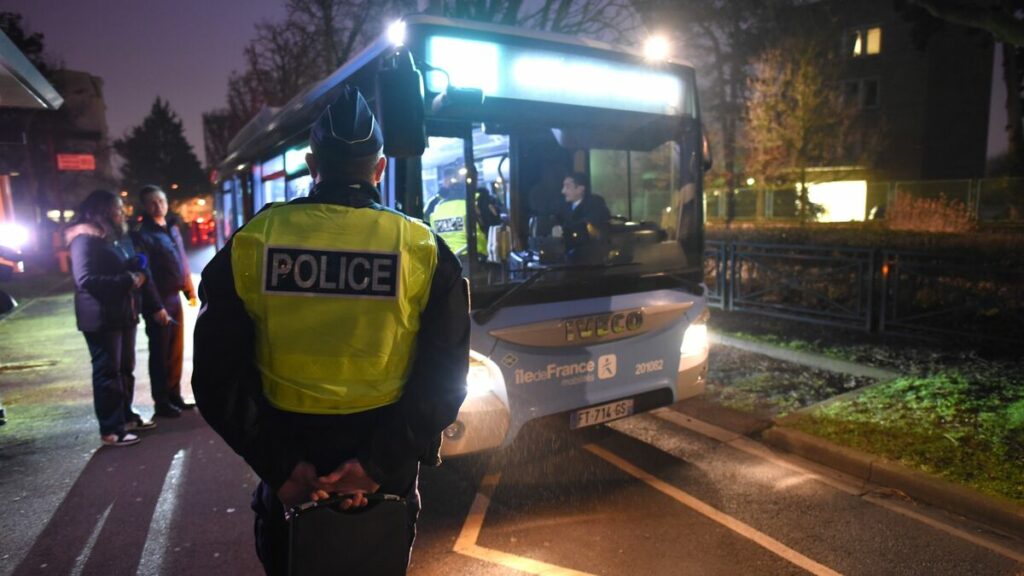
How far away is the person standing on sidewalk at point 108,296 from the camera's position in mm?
5113

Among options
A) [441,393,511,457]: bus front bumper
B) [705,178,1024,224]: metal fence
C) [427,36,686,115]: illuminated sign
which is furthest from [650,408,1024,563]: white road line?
[705,178,1024,224]: metal fence

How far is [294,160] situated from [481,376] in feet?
10.0

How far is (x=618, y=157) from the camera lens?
16.7 feet

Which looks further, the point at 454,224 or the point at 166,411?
the point at 166,411

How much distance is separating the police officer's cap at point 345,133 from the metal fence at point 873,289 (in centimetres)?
→ 786

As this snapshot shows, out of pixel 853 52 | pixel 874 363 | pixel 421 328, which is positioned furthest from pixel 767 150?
pixel 421 328

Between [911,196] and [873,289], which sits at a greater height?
[911,196]

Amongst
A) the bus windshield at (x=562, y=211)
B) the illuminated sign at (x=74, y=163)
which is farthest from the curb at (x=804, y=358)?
the illuminated sign at (x=74, y=163)

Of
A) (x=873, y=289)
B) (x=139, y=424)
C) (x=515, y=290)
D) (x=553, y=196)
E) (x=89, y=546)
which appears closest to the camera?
(x=89, y=546)

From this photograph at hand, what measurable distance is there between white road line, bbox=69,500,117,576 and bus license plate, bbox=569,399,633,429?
2.87 meters

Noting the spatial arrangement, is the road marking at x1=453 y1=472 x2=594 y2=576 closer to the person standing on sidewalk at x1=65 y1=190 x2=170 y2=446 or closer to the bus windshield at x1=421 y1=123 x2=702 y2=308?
the bus windshield at x1=421 y1=123 x2=702 y2=308

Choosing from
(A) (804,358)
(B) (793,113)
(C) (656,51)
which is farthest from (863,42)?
(C) (656,51)

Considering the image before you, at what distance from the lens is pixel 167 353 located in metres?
5.94

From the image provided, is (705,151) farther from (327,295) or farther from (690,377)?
(327,295)
